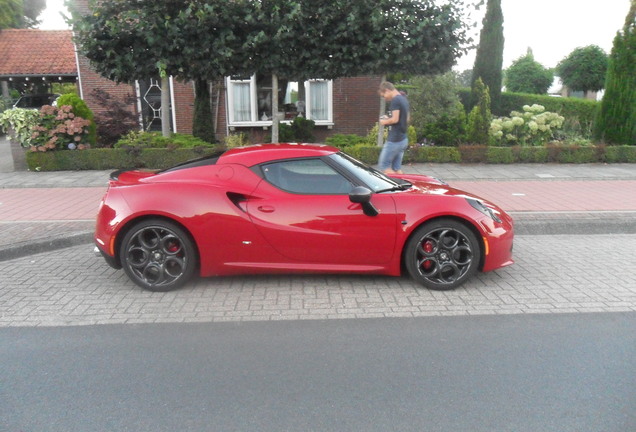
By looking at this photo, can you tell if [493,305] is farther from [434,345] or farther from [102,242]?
[102,242]

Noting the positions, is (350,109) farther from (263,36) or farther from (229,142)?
(263,36)

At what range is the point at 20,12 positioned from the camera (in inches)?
1271

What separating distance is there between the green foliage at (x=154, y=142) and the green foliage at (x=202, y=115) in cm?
127

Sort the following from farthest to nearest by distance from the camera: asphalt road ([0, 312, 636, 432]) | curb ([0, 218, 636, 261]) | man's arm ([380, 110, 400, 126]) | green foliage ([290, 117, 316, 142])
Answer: green foliage ([290, 117, 316, 142]) → man's arm ([380, 110, 400, 126]) → curb ([0, 218, 636, 261]) → asphalt road ([0, 312, 636, 432])

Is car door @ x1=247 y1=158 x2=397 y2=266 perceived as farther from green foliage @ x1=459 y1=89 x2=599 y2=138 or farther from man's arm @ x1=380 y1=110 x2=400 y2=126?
green foliage @ x1=459 y1=89 x2=599 y2=138

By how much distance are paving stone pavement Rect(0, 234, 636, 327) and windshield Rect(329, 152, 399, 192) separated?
36.7 inches

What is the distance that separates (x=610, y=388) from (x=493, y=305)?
54.2 inches

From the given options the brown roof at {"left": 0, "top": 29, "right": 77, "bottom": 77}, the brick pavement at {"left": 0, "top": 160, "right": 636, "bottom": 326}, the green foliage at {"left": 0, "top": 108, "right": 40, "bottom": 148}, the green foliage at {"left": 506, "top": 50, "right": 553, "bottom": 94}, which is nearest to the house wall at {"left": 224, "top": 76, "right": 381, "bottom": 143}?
the green foliage at {"left": 0, "top": 108, "right": 40, "bottom": 148}

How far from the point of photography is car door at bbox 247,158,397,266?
4.55 meters

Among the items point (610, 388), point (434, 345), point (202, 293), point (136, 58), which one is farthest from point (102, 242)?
point (136, 58)

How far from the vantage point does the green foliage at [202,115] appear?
13.8 meters

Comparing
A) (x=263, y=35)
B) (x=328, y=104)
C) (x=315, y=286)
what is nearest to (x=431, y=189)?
(x=315, y=286)

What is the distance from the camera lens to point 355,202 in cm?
454

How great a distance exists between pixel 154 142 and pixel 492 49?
12.8 meters
